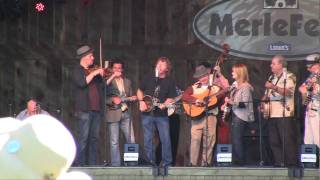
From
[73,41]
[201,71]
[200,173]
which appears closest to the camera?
[200,173]

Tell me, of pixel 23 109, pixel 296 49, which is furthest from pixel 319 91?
pixel 23 109

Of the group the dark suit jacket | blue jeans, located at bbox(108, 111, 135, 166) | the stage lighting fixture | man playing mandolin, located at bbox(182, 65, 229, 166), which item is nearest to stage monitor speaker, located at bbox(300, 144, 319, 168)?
man playing mandolin, located at bbox(182, 65, 229, 166)

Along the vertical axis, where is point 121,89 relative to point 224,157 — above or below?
above

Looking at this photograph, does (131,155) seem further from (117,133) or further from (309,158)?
(309,158)

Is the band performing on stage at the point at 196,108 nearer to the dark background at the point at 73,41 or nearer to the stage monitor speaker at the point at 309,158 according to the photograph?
the stage monitor speaker at the point at 309,158

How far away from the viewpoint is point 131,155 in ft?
35.2

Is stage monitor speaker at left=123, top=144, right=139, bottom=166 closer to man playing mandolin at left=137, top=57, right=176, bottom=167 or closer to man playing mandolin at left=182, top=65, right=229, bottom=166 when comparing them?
man playing mandolin at left=137, top=57, right=176, bottom=167

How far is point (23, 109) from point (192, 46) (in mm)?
2978

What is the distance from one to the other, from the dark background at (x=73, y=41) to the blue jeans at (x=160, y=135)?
5.64 ft

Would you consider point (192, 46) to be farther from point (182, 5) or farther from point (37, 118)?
point (37, 118)

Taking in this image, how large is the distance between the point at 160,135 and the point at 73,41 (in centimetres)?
282

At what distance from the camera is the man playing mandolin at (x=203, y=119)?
10969mm

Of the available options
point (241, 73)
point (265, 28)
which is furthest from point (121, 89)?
point (265, 28)

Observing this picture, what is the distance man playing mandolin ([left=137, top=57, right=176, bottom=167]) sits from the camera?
35.3ft
